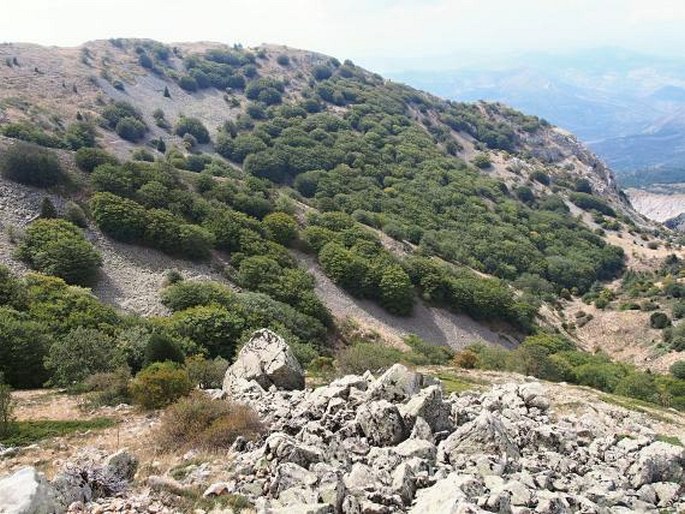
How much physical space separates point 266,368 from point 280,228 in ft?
117

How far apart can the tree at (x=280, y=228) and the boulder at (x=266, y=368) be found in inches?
1303

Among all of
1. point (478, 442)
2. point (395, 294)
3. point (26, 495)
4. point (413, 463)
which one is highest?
point (26, 495)

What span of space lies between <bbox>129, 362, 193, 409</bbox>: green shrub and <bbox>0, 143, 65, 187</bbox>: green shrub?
31.7 meters

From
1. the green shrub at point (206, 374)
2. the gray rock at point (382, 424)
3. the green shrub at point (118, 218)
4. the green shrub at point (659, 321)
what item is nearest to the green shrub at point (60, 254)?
the green shrub at point (118, 218)

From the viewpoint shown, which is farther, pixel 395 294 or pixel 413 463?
pixel 395 294

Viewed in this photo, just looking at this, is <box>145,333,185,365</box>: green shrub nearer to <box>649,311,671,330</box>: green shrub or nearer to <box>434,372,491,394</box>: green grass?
<box>434,372,491,394</box>: green grass

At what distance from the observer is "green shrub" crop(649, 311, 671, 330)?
2461 inches

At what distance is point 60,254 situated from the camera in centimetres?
4053

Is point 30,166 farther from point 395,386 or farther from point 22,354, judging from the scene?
point 395,386

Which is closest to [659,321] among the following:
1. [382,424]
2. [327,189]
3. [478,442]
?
[327,189]

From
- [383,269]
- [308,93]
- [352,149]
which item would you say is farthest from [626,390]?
[308,93]

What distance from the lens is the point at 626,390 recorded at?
37625mm

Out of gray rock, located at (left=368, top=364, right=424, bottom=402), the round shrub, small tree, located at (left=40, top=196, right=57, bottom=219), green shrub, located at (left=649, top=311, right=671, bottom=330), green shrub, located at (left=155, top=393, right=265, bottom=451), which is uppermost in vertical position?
the round shrub

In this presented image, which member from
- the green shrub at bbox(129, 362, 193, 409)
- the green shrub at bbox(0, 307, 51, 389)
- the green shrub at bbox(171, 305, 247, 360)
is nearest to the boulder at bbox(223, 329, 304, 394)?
the green shrub at bbox(129, 362, 193, 409)
